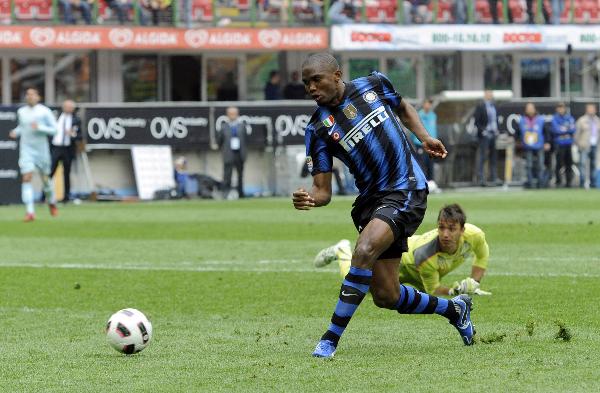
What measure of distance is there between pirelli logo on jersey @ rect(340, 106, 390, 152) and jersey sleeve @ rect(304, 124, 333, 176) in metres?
0.15

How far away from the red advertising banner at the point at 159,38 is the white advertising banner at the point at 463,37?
77cm

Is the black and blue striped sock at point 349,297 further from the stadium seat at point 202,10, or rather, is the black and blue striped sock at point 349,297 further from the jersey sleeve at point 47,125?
the stadium seat at point 202,10

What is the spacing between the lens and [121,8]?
36.3 metres

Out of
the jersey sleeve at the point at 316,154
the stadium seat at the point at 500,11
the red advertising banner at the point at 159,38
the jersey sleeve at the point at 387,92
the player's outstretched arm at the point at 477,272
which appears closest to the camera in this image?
the jersey sleeve at the point at 316,154

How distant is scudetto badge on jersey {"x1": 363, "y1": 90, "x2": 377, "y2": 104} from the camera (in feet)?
28.5

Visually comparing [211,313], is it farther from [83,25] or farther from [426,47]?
[426,47]

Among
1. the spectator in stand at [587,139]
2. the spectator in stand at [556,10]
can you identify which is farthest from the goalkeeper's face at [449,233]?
the spectator in stand at [556,10]

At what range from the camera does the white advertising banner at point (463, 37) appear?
37531 millimetres

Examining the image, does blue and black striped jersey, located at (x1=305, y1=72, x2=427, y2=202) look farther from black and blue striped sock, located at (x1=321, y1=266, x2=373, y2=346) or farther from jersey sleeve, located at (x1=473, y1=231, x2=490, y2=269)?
jersey sleeve, located at (x1=473, y1=231, x2=490, y2=269)

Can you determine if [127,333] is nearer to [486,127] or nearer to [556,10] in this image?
[486,127]

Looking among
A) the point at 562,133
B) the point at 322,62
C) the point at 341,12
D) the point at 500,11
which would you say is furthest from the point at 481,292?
the point at 500,11

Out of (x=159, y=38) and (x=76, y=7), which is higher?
(x=76, y=7)

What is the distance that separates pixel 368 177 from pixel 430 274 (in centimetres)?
311

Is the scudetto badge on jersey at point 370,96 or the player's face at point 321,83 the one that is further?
the scudetto badge on jersey at point 370,96
